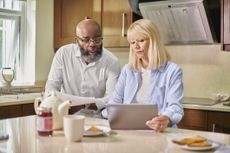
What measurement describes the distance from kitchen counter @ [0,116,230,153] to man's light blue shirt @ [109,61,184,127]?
0.59 feet

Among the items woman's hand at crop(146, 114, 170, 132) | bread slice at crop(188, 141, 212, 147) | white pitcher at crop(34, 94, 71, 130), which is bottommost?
bread slice at crop(188, 141, 212, 147)

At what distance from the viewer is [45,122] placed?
1395 mm

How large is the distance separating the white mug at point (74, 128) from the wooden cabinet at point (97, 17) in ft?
6.41

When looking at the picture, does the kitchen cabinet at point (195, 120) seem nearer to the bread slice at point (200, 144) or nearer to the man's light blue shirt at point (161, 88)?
the man's light blue shirt at point (161, 88)

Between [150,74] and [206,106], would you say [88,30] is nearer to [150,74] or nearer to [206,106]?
[150,74]

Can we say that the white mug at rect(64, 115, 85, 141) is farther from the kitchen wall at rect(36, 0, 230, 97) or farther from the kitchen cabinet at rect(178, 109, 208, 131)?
the kitchen wall at rect(36, 0, 230, 97)

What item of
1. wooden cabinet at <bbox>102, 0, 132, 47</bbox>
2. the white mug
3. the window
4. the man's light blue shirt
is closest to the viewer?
the white mug

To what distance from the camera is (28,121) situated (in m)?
1.75

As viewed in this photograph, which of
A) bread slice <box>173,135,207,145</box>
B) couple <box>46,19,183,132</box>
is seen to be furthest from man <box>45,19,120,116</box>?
bread slice <box>173,135,207,145</box>

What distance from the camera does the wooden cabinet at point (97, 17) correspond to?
3.24 metres

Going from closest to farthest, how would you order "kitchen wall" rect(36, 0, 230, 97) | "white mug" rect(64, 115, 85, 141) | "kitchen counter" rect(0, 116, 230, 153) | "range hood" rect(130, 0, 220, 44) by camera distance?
"kitchen counter" rect(0, 116, 230, 153)
"white mug" rect(64, 115, 85, 141)
"range hood" rect(130, 0, 220, 44)
"kitchen wall" rect(36, 0, 230, 97)

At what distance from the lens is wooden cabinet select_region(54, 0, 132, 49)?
324 centimetres

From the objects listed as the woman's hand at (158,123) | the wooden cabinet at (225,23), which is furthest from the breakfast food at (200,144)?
the wooden cabinet at (225,23)

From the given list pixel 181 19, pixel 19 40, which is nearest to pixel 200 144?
pixel 181 19
